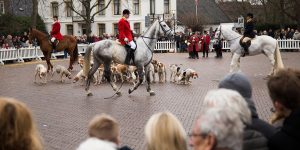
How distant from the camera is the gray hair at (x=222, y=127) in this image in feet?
11.1

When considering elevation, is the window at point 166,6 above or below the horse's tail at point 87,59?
above

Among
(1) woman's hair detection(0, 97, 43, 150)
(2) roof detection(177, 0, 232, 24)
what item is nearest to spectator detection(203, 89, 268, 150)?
(1) woman's hair detection(0, 97, 43, 150)

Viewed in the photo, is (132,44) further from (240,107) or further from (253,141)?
(240,107)

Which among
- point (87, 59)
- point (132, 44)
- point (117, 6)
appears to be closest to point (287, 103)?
point (132, 44)

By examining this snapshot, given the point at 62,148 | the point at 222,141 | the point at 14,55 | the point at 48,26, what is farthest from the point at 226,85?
the point at 48,26

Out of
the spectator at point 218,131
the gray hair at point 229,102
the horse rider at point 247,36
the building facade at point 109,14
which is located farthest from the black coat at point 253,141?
the building facade at point 109,14

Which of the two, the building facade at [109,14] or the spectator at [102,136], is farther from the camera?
the building facade at [109,14]

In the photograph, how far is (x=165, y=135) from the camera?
12.6ft

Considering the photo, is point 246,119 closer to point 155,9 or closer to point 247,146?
point 247,146

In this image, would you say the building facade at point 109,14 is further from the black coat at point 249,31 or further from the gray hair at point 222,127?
the gray hair at point 222,127

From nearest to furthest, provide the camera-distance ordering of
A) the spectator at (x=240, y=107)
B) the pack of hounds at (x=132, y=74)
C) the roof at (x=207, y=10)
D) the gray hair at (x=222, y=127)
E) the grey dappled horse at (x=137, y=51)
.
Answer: the gray hair at (x=222, y=127), the spectator at (x=240, y=107), the grey dappled horse at (x=137, y=51), the pack of hounds at (x=132, y=74), the roof at (x=207, y=10)

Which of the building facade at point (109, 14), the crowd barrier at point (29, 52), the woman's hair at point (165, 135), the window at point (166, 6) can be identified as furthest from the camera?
the window at point (166, 6)

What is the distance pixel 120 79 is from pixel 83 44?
22897 millimetres

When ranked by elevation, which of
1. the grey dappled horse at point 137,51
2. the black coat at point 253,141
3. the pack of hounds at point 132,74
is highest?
the grey dappled horse at point 137,51
